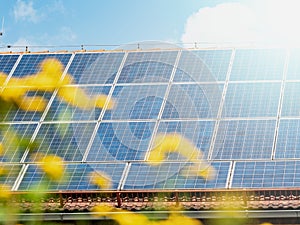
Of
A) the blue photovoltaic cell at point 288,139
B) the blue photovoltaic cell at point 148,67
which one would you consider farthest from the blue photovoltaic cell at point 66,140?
the blue photovoltaic cell at point 288,139

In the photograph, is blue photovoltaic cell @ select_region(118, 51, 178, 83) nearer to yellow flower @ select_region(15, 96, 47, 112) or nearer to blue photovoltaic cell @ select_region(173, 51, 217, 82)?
blue photovoltaic cell @ select_region(173, 51, 217, 82)

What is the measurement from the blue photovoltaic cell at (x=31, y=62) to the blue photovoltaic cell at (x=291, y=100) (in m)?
8.69

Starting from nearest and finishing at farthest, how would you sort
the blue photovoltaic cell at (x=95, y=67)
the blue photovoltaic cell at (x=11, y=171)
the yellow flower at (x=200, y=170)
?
the yellow flower at (x=200, y=170), the blue photovoltaic cell at (x=11, y=171), the blue photovoltaic cell at (x=95, y=67)

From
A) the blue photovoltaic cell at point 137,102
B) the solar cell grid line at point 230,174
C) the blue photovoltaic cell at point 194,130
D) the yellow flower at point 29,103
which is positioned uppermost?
the blue photovoltaic cell at point 137,102

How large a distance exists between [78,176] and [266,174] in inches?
203

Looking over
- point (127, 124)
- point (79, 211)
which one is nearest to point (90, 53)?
point (127, 124)

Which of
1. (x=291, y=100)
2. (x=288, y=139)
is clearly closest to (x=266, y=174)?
(x=288, y=139)

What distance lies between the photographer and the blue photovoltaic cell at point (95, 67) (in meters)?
30.5

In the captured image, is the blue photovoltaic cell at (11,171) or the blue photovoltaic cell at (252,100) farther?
the blue photovoltaic cell at (252,100)

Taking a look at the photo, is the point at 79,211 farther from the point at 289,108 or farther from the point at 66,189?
the point at 289,108

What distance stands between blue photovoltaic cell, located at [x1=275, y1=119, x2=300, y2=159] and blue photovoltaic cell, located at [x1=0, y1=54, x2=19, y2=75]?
10984 millimetres

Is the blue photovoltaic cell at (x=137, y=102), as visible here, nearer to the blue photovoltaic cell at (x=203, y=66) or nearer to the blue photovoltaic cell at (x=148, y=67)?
the blue photovoltaic cell at (x=148, y=67)

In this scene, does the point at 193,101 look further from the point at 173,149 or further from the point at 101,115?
the point at 173,149

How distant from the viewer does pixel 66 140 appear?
27016 millimetres
